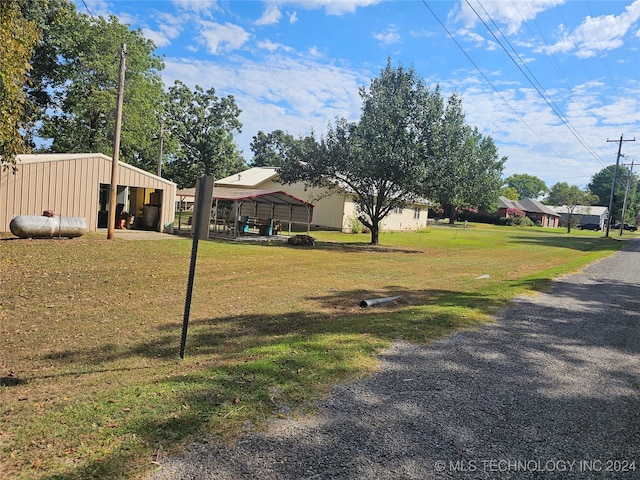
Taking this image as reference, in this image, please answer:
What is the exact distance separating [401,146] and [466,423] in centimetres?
1765

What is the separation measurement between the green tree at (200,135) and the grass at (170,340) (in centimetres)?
3017

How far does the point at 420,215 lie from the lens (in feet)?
137

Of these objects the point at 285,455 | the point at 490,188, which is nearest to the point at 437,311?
the point at 285,455

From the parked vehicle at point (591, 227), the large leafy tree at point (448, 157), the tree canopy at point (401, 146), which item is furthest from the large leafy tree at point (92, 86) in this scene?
the parked vehicle at point (591, 227)

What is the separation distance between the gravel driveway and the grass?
0.26 meters

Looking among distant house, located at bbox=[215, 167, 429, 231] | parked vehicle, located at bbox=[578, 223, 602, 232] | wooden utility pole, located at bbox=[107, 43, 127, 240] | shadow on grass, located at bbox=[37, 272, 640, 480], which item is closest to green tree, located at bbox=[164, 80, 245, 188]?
distant house, located at bbox=[215, 167, 429, 231]

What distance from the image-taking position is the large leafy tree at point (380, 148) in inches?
784

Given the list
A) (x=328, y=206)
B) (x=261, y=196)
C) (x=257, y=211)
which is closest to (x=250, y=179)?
(x=328, y=206)

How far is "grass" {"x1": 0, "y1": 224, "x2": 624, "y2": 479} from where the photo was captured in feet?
10.3

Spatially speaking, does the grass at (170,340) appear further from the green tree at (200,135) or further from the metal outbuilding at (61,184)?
the green tree at (200,135)

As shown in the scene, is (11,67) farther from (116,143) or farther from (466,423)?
(466,423)

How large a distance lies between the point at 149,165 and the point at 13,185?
19495mm

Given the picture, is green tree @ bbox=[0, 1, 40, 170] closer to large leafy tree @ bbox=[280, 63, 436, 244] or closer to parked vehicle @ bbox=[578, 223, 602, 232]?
large leafy tree @ bbox=[280, 63, 436, 244]

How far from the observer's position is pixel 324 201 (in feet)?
107
